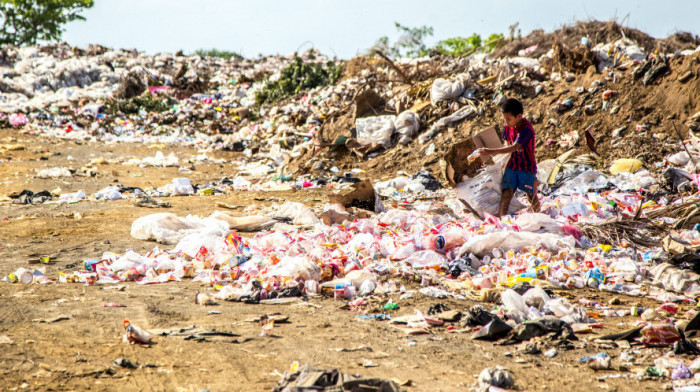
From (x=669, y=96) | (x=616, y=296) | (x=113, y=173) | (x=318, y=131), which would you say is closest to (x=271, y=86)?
(x=318, y=131)

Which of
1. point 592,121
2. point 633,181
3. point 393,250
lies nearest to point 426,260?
point 393,250

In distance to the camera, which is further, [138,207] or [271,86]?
[271,86]

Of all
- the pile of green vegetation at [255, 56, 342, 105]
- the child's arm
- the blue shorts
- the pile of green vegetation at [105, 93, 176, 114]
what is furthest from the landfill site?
the pile of green vegetation at [105, 93, 176, 114]

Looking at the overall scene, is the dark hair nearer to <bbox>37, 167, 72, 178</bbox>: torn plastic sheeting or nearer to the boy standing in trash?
the boy standing in trash

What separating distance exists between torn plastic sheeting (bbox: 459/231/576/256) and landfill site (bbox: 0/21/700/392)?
0.02 metres

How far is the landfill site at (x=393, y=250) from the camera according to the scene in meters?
2.49

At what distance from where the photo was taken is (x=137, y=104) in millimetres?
14898

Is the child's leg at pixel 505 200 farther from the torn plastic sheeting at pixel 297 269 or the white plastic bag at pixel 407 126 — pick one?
the white plastic bag at pixel 407 126

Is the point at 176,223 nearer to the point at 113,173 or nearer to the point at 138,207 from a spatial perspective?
the point at 138,207

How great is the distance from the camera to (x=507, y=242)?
13.4 ft

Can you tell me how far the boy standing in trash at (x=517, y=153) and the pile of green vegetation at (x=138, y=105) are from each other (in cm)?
1200

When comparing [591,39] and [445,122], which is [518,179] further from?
[591,39]

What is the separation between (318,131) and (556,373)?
8346 mm

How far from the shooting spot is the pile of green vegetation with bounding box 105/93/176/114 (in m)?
14.7
